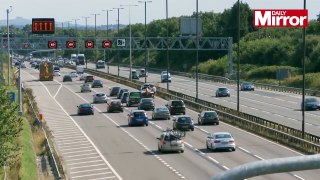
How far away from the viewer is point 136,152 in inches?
1702

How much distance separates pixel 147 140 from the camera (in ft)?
163

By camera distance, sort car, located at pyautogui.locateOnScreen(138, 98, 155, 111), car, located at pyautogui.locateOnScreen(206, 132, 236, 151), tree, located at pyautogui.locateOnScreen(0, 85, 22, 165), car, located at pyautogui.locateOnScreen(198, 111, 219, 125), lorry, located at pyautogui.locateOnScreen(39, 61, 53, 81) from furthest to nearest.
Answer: lorry, located at pyautogui.locateOnScreen(39, 61, 53, 81), car, located at pyautogui.locateOnScreen(138, 98, 155, 111), car, located at pyautogui.locateOnScreen(198, 111, 219, 125), car, located at pyautogui.locateOnScreen(206, 132, 236, 151), tree, located at pyautogui.locateOnScreen(0, 85, 22, 165)

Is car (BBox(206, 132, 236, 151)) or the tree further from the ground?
the tree

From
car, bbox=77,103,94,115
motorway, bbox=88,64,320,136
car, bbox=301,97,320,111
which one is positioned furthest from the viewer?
car, bbox=301,97,320,111

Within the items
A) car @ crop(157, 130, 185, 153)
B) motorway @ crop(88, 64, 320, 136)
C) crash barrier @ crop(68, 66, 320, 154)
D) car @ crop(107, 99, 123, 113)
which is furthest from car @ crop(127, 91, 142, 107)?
car @ crop(157, 130, 185, 153)

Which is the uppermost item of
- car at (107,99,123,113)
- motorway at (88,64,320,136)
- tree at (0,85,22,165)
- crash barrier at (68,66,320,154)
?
tree at (0,85,22,165)

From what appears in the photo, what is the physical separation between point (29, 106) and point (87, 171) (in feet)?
130

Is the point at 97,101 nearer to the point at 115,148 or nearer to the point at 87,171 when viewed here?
the point at 115,148

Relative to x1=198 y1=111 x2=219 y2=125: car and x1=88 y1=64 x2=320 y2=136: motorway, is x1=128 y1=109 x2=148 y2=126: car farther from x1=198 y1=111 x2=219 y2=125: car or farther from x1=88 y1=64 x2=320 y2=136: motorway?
x1=88 y1=64 x2=320 y2=136: motorway

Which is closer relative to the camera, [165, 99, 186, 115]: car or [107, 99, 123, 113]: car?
[165, 99, 186, 115]: car

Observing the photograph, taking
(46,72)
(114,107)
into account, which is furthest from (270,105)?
(46,72)

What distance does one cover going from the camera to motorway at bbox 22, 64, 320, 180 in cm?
3459

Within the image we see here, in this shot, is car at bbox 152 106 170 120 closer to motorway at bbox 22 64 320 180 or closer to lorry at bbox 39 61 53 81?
motorway at bbox 22 64 320 180

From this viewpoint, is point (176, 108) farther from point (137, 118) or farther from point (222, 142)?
point (222, 142)
